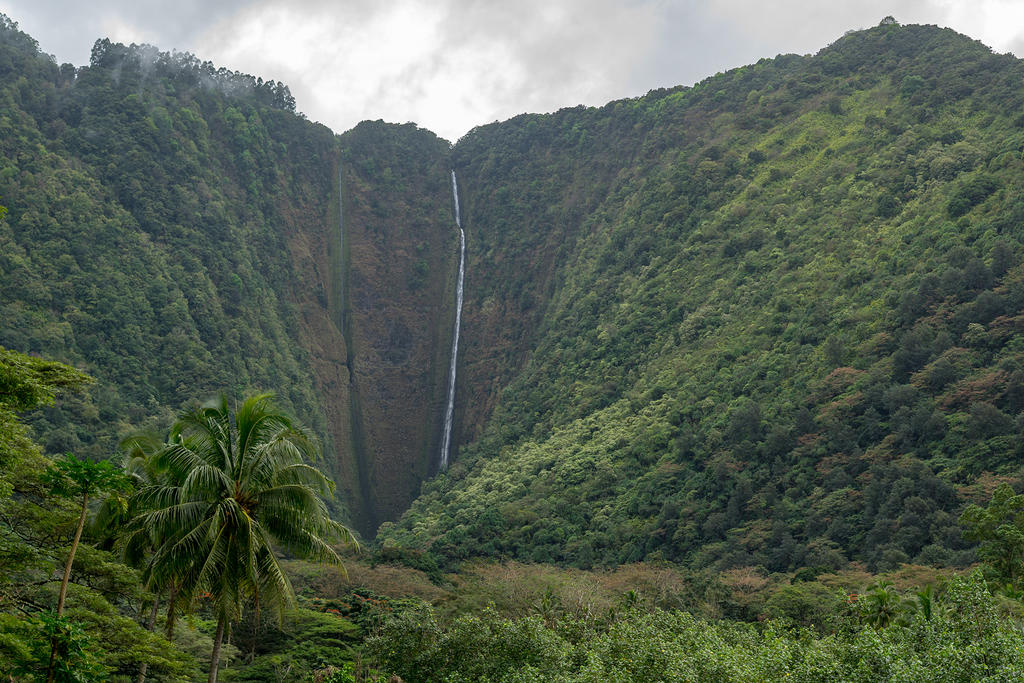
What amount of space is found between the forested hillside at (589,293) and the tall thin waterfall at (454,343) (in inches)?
38.7

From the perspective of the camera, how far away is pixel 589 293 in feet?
243

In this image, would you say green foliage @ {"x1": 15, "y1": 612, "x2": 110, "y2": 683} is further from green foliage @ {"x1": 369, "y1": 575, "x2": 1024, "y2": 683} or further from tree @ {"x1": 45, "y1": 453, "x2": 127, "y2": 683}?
green foliage @ {"x1": 369, "y1": 575, "x2": 1024, "y2": 683}

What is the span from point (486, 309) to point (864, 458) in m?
56.2

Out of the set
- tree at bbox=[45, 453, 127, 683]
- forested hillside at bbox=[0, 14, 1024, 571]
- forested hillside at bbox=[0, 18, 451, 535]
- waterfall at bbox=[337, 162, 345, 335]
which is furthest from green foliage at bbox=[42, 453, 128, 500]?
waterfall at bbox=[337, 162, 345, 335]

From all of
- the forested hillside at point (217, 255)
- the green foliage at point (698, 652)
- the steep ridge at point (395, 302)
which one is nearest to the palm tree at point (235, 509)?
the green foliage at point (698, 652)

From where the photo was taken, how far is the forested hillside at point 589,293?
40.9 m

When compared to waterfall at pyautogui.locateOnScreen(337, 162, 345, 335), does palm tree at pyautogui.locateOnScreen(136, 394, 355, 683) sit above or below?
below

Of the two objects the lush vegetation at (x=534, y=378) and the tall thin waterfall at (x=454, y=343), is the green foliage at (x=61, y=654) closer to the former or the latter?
the lush vegetation at (x=534, y=378)

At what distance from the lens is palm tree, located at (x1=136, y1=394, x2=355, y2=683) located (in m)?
13.7

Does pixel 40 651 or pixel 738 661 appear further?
pixel 738 661

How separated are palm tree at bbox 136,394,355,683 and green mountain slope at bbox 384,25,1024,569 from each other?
27.5m

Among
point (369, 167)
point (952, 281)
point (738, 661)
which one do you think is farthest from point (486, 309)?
point (738, 661)

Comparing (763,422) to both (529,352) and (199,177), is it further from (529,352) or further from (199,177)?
(199,177)

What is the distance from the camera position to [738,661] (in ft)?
50.5
